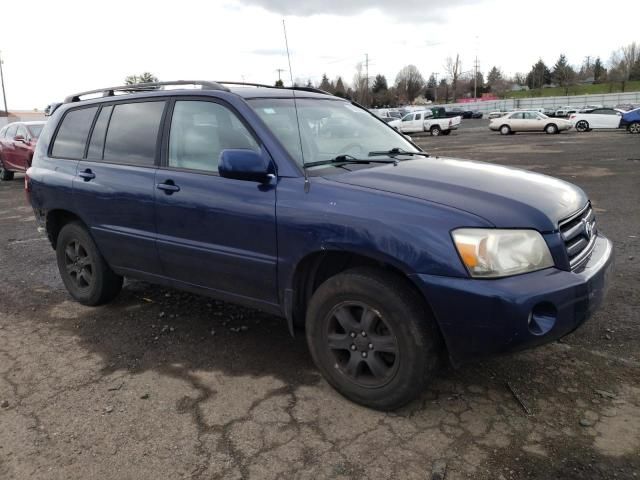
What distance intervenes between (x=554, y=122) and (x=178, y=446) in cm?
3447

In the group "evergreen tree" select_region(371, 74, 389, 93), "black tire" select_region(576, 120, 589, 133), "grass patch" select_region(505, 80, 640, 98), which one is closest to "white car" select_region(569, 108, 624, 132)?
"black tire" select_region(576, 120, 589, 133)

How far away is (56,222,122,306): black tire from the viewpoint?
461 cm

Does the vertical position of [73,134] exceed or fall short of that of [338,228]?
it exceeds it

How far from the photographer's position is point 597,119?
107ft

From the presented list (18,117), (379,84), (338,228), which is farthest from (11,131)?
(379,84)

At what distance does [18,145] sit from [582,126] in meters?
31.5

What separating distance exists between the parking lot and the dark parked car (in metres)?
28.3

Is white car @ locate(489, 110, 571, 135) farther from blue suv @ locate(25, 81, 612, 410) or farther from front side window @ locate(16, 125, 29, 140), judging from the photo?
blue suv @ locate(25, 81, 612, 410)

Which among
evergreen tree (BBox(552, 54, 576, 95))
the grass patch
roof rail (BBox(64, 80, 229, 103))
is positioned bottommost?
roof rail (BBox(64, 80, 229, 103))

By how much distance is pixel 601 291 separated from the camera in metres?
2.95

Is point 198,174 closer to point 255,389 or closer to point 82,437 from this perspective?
point 255,389

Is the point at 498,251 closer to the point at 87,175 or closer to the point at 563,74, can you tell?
the point at 87,175

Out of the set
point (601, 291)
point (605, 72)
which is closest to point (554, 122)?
point (601, 291)

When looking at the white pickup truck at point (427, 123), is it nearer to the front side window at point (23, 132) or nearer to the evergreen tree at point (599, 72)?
the front side window at point (23, 132)
